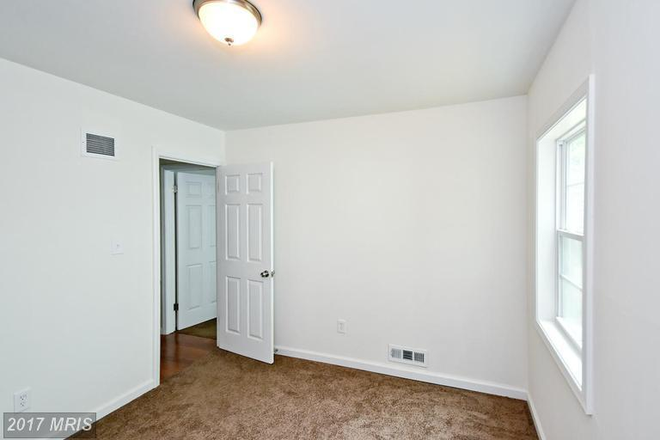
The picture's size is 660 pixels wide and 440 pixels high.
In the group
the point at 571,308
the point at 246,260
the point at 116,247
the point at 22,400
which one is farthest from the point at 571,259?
the point at 22,400

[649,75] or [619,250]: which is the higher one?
[649,75]

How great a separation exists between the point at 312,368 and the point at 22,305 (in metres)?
2.25

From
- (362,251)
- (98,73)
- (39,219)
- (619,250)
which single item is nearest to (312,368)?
(362,251)

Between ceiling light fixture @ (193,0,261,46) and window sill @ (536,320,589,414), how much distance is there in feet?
6.85

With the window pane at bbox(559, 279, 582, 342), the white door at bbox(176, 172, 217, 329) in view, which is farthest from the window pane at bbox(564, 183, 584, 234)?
the white door at bbox(176, 172, 217, 329)

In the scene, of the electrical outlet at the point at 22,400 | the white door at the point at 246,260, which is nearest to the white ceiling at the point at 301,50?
the white door at the point at 246,260

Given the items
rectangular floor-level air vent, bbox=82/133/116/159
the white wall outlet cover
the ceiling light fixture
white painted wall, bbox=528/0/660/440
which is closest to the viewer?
white painted wall, bbox=528/0/660/440

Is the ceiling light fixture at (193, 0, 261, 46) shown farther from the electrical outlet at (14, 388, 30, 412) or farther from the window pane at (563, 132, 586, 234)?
the electrical outlet at (14, 388, 30, 412)

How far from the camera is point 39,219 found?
6.61 feet

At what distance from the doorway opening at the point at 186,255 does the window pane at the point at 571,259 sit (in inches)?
137

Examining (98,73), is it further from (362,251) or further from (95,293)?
(362,251)

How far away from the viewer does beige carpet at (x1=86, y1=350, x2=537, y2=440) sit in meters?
2.16

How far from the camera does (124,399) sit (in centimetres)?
250

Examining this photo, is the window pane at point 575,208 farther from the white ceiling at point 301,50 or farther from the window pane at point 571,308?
the white ceiling at point 301,50
